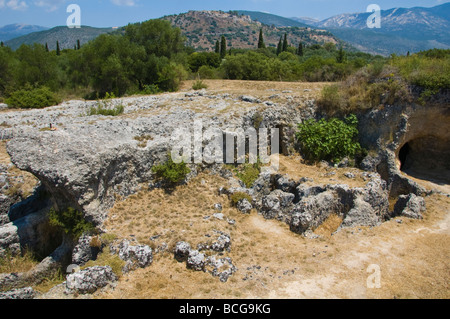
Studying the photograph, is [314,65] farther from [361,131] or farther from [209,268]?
[209,268]

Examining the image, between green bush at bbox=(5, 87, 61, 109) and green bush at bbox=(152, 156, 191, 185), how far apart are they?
1188 centimetres

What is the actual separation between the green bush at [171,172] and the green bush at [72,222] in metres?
3.09

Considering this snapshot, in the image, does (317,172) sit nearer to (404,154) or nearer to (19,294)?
(404,154)

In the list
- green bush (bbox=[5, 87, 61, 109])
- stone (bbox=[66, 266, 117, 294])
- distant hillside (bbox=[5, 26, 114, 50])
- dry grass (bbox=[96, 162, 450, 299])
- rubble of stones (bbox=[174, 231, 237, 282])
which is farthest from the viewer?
distant hillside (bbox=[5, 26, 114, 50])

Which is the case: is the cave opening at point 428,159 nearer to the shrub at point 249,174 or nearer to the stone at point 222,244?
the shrub at point 249,174

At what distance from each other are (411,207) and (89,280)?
11.7 meters

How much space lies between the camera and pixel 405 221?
1107cm

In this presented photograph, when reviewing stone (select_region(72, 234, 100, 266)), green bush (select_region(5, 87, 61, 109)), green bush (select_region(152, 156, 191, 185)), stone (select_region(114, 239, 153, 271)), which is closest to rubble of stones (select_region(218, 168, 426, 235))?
green bush (select_region(152, 156, 191, 185))

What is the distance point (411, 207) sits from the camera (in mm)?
11680

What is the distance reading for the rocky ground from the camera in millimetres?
7559

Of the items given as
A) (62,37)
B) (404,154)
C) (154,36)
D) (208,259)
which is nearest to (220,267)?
(208,259)

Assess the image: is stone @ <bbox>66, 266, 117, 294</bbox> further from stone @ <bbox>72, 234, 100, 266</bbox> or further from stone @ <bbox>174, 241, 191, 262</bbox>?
stone @ <bbox>174, 241, 191, 262</bbox>

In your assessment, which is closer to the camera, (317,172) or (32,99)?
(317,172)

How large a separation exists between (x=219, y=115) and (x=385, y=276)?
9.48 meters
